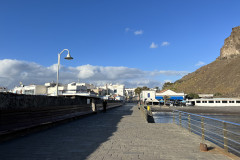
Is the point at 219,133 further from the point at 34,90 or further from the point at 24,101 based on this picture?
the point at 34,90

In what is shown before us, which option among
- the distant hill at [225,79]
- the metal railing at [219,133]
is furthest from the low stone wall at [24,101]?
the distant hill at [225,79]

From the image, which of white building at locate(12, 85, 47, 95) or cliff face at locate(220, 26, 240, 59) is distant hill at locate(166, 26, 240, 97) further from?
white building at locate(12, 85, 47, 95)

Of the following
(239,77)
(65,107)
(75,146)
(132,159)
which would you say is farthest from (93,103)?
(239,77)

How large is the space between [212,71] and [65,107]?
480 feet

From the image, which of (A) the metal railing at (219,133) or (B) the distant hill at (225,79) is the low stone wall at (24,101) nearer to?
(A) the metal railing at (219,133)

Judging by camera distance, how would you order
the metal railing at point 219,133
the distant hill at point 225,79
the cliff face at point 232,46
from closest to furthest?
1. the metal railing at point 219,133
2. the distant hill at point 225,79
3. the cliff face at point 232,46

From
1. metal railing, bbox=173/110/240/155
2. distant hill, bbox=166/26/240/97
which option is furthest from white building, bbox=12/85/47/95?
distant hill, bbox=166/26/240/97

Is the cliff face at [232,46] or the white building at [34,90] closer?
the white building at [34,90]

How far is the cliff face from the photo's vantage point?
160 m

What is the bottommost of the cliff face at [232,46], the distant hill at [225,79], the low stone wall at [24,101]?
the low stone wall at [24,101]

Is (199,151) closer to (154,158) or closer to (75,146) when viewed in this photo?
(154,158)

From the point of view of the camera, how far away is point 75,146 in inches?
249

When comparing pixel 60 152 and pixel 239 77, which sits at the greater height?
pixel 239 77

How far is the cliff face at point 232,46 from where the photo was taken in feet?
525
